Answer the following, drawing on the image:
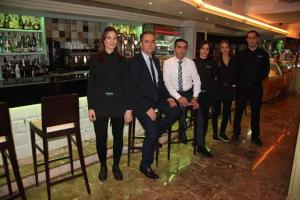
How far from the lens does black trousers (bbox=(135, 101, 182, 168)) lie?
2.66 metres

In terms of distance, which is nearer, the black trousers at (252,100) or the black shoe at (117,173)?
the black shoe at (117,173)

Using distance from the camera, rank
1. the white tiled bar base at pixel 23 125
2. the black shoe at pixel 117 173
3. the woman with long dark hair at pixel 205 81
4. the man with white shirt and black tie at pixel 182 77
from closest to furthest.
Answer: the black shoe at pixel 117 173 → the white tiled bar base at pixel 23 125 → the man with white shirt and black tie at pixel 182 77 → the woman with long dark hair at pixel 205 81

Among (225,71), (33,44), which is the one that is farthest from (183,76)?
(33,44)

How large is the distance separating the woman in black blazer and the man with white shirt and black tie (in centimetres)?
65

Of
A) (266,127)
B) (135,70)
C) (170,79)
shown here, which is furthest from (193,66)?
(266,127)

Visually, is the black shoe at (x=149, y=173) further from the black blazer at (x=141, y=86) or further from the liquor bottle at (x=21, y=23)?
the liquor bottle at (x=21, y=23)

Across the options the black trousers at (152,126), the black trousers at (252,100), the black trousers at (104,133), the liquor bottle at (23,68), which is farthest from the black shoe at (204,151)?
the liquor bottle at (23,68)

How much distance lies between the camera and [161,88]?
2.91 metres

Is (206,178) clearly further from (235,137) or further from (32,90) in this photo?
(32,90)

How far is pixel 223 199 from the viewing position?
2428 mm

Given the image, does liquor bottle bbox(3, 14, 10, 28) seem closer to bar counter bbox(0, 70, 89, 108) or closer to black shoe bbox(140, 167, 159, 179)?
bar counter bbox(0, 70, 89, 108)

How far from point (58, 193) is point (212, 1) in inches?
174

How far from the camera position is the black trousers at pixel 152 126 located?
2656mm

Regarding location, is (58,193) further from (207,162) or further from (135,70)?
(207,162)
